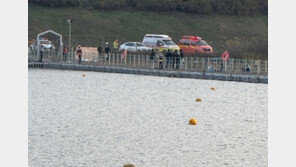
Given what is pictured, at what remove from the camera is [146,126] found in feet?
44.1

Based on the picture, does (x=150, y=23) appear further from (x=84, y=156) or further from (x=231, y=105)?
(x=84, y=156)

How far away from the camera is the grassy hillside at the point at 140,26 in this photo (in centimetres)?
5688

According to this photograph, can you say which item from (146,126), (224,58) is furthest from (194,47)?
(146,126)

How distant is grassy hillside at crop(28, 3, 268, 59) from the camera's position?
56.9m

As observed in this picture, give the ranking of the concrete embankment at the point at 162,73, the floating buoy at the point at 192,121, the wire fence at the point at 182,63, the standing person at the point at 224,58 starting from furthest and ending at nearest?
the wire fence at the point at 182,63
the standing person at the point at 224,58
the concrete embankment at the point at 162,73
the floating buoy at the point at 192,121

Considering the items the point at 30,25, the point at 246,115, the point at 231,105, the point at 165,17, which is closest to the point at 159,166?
the point at 246,115

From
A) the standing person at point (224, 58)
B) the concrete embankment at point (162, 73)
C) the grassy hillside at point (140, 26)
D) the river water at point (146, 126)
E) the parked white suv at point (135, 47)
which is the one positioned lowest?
the river water at point (146, 126)

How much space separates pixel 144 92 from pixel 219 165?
45.0 feet

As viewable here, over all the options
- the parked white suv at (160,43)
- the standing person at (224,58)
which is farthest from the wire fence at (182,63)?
the parked white suv at (160,43)

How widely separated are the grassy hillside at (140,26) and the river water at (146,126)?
31720 millimetres

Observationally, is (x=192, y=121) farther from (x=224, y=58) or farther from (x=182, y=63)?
(x=182, y=63)

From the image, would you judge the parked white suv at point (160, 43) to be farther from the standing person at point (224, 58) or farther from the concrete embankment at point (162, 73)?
the standing person at point (224, 58)

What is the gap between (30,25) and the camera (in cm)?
5684

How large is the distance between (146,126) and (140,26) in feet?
153
